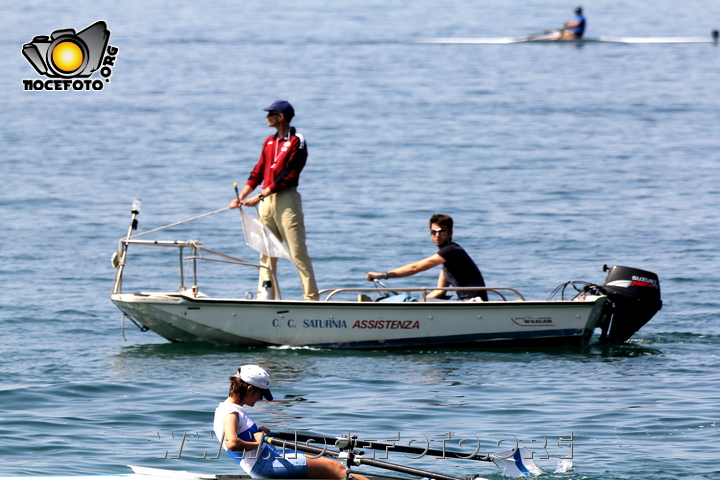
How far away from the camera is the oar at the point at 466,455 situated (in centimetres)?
837

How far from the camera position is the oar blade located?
8.82 metres

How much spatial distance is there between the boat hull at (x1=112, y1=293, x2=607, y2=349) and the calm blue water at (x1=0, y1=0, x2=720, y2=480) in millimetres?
270

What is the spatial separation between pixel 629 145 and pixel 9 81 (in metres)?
27.2

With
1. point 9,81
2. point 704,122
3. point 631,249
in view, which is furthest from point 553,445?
point 9,81

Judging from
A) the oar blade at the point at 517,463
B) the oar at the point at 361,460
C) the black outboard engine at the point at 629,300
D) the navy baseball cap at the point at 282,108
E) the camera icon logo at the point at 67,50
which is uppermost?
the camera icon logo at the point at 67,50

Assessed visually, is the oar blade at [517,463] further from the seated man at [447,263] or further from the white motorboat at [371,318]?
the seated man at [447,263]

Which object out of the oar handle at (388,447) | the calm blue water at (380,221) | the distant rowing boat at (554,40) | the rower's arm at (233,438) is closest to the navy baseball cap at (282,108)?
the calm blue water at (380,221)

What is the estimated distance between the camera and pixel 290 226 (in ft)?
44.2

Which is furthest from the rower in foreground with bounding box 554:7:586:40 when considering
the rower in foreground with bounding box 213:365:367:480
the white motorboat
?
the rower in foreground with bounding box 213:365:367:480

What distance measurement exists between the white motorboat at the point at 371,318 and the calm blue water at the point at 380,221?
0.89 ft

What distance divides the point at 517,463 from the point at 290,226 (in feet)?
17.3

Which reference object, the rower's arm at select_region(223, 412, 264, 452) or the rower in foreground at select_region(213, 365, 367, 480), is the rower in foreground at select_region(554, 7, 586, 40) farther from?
the rower's arm at select_region(223, 412, 264, 452)

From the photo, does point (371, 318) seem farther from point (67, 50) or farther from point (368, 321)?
point (67, 50)

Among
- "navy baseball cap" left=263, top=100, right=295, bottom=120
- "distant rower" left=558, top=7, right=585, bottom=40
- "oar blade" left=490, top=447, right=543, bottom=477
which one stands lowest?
"oar blade" left=490, top=447, right=543, bottom=477
